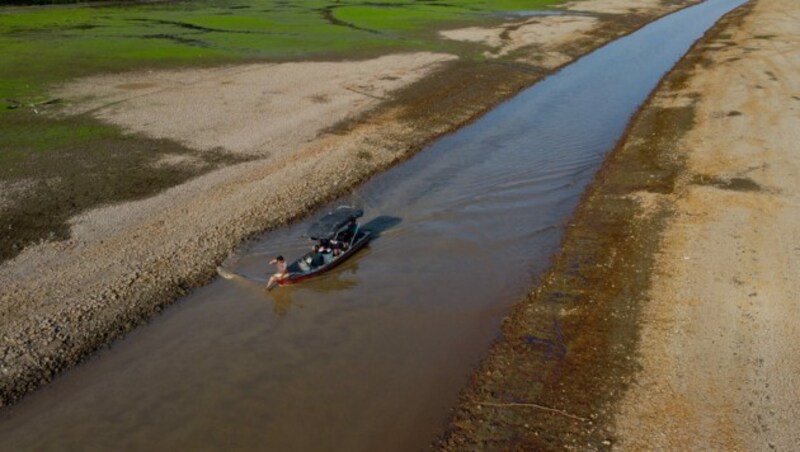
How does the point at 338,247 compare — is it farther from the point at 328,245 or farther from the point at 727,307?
the point at 727,307

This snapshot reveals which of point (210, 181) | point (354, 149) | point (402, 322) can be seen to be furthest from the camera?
point (354, 149)

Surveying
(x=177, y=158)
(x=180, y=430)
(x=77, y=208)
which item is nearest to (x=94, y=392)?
(x=180, y=430)

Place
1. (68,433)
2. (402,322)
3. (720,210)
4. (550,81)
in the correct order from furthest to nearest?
(550,81) → (720,210) → (402,322) → (68,433)

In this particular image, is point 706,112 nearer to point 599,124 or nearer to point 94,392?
point 599,124

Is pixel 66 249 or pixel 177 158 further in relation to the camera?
pixel 177 158

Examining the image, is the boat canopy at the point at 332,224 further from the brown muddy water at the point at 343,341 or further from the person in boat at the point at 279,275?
the person in boat at the point at 279,275

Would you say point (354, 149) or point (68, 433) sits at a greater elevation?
point (354, 149)

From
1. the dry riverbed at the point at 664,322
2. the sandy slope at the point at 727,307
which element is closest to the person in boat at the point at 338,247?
the dry riverbed at the point at 664,322
